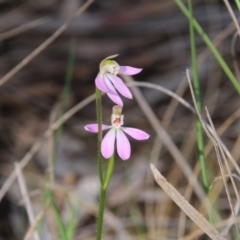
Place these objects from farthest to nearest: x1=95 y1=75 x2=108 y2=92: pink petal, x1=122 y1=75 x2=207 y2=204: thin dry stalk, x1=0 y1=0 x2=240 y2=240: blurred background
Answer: x1=0 y1=0 x2=240 y2=240: blurred background, x1=122 y1=75 x2=207 y2=204: thin dry stalk, x1=95 y1=75 x2=108 y2=92: pink petal

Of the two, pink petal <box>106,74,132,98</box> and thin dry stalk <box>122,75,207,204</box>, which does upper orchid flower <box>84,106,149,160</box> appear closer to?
pink petal <box>106,74,132,98</box>

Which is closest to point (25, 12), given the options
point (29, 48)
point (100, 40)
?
point (29, 48)

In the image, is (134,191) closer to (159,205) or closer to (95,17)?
(159,205)

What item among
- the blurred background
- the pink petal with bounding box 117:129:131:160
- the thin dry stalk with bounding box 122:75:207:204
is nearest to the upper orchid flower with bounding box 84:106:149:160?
the pink petal with bounding box 117:129:131:160

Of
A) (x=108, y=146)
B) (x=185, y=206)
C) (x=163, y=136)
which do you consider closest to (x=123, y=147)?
(x=108, y=146)

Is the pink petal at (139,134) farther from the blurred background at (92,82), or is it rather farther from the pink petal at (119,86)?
the blurred background at (92,82)

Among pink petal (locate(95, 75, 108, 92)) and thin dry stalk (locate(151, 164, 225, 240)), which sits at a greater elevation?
pink petal (locate(95, 75, 108, 92))
